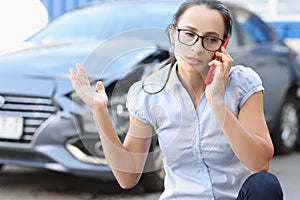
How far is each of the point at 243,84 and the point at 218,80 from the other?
0.20 metres

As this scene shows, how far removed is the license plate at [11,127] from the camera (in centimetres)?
522

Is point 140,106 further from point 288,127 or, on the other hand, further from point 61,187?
point 288,127

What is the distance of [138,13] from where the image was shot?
21.1 ft

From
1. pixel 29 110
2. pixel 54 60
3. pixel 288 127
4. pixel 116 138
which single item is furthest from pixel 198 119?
pixel 288 127

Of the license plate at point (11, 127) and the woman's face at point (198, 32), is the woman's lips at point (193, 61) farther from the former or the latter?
the license plate at point (11, 127)

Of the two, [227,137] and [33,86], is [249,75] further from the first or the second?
[33,86]

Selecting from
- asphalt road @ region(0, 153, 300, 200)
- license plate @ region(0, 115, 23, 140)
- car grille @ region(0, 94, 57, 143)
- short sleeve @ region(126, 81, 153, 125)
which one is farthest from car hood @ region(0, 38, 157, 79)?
short sleeve @ region(126, 81, 153, 125)

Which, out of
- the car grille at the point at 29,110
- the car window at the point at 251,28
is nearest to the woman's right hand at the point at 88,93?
the car grille at the point at 29,110

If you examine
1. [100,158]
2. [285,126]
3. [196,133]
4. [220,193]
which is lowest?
[285,126]

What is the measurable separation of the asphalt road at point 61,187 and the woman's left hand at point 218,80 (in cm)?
297

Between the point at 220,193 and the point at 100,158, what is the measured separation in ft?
8.08

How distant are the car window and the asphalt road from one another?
57.3 inches

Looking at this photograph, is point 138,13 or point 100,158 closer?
point 100,158

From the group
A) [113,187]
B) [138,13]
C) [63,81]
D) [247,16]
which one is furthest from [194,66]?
[247,16]
